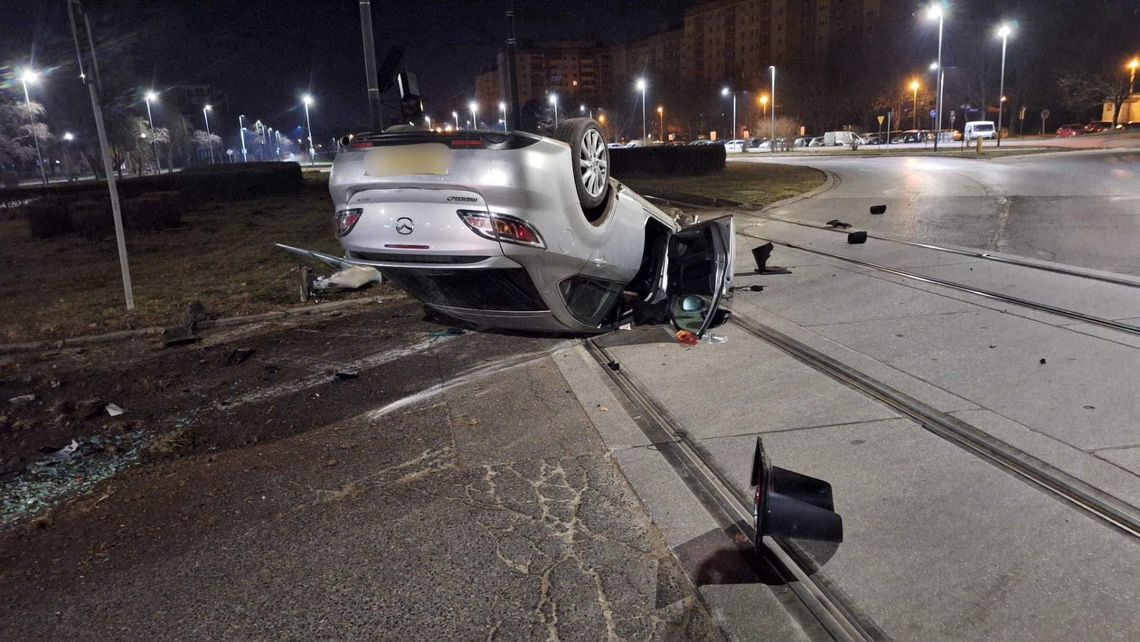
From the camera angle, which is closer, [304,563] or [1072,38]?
[304,563]

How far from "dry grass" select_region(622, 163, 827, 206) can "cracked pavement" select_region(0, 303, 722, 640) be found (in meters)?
14.0

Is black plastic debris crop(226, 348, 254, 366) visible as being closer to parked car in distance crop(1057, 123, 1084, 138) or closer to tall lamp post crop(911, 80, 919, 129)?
parked car in distance crop(1057, 123, 1084, 138)

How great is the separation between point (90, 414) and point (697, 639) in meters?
4.69

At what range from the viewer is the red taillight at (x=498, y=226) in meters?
4.82

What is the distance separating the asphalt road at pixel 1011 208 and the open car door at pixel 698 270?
15.4ft

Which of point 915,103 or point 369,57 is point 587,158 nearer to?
point 369,57

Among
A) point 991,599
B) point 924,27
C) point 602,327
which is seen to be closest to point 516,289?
point 602,327

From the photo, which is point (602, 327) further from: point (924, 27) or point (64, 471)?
point (924, 27)

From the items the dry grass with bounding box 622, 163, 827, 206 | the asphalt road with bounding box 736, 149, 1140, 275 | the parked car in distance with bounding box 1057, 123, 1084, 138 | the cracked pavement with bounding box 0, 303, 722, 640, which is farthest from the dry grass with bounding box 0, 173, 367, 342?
the parked car in distance with bounding box 1057, 123, 1084, 138

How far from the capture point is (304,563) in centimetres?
313

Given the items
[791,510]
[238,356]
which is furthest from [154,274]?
[791,510]

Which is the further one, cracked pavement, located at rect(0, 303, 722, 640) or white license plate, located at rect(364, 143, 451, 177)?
white license plate, located at rect(364, 143, 451, 177)

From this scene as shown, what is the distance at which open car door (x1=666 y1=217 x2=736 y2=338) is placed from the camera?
20.4ft

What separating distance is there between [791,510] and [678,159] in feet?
87.3
